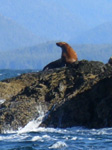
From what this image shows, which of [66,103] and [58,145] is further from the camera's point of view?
[66,103]

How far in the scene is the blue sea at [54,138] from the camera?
11832mm

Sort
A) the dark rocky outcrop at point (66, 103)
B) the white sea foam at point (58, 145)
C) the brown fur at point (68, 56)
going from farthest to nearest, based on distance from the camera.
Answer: the brown fur at point (68, 56), the dark rocky outcrop at point (66, 103), the white sea foam at point (58, 145)

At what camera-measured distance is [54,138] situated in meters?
12.9

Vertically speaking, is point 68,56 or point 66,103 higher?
point 68,56

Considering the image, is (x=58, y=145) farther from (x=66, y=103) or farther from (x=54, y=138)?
(x=66, y=103)

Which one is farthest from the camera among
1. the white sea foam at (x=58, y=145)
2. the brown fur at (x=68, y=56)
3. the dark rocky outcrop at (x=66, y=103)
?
the brown fur at (x=68, y=56)

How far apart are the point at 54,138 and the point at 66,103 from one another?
73.9 inches

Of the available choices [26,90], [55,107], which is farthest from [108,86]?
[26,90]

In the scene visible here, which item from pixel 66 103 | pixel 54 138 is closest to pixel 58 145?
pixel 54 138

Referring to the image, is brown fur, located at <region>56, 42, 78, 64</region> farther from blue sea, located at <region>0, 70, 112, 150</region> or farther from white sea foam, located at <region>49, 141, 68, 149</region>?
white sea foam, located at <region>49, 141, 68, 149</region>

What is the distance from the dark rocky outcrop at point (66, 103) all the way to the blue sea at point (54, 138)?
8.9 inches

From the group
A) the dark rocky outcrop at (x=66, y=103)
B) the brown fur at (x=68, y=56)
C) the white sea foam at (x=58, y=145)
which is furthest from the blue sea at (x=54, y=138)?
the brown fur at (x=68, y=56)

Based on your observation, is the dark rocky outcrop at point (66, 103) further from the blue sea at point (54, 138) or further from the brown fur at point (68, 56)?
the brown fur at point (68, 56)

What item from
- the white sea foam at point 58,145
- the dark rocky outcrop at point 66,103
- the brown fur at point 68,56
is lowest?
the white sea foam at point 58,145
